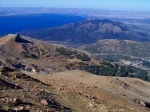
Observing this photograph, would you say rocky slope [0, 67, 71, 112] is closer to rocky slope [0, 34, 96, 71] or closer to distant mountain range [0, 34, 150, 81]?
distant mountain range [0, 34, 150, 81]

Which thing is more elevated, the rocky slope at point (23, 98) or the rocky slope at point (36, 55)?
the rocky slope at point (23, 98)

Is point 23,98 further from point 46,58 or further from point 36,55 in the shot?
point 36,55

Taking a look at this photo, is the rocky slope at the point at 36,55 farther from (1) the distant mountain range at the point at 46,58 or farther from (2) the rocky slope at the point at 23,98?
(2) the rocky slope at the point at 23,98

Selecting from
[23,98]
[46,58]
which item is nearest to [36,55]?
[46,58]

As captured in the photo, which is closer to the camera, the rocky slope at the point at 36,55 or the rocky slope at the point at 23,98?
the rocky slope at the point at 23,98

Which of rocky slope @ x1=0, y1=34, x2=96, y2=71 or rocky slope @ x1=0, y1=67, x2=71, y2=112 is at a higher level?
rocky slope @ x1=0, y1=67, x2=71, y2=112

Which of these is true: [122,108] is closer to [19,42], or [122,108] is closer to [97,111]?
[97,111]

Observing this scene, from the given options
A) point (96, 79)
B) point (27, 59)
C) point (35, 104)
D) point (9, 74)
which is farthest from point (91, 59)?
point (35, 104)

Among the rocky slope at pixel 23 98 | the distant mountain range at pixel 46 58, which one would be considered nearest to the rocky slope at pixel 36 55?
the distant mountain range at pixel 46 58

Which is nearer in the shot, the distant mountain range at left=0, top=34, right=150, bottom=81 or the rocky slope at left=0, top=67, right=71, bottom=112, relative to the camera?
the rocky slope at left=0, top=67, right=71, bottom=112

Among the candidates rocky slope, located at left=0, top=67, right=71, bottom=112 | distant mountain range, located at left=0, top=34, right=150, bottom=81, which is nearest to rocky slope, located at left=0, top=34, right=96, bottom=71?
distant mountain range, located at left=0, top=34, right=150, bottom=81

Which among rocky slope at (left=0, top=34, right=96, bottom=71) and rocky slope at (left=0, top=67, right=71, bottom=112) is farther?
rocky slope at (left=0, top=34, right=96, bottom=71)
